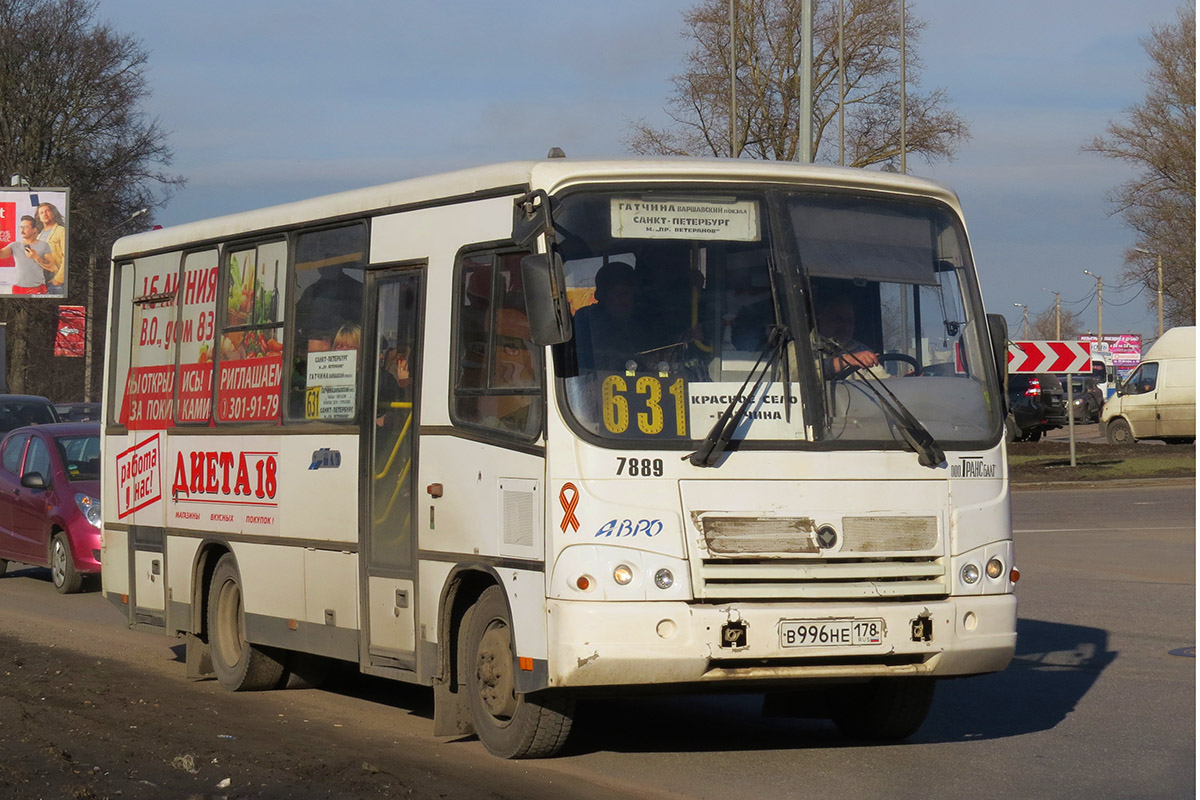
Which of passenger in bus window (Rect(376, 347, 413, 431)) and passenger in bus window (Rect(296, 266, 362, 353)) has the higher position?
passenger in bus window (Rect(296, 266, 362, 353))

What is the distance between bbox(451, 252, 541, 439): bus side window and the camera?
8.16 meters

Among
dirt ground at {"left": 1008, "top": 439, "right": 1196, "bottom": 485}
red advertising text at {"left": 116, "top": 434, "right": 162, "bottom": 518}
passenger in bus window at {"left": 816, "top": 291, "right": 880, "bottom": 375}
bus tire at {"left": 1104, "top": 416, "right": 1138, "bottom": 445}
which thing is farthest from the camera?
bus tire at {"left": 1104, "top": 416, "right": 1138, "bottom": 445}

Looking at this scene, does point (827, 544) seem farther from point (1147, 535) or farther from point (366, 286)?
point (1147, 535)

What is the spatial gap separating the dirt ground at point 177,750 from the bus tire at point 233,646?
4.8 inches

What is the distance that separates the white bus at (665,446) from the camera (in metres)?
7.80

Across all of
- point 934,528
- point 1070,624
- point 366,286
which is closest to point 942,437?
point 934,528

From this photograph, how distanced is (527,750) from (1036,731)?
2.69 m

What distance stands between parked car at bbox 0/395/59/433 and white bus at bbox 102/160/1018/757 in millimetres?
18790

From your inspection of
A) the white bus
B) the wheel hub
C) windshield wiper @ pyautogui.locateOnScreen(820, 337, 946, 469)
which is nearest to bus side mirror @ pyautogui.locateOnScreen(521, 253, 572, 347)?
the white bus

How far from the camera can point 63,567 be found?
1792cm

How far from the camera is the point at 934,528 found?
27.0ft

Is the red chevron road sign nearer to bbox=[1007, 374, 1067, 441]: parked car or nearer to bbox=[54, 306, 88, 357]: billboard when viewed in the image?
bbox=[1007, 374, 1067, 441]: parked car

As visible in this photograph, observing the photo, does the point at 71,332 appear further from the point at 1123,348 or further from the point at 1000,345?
the point at 1000,345

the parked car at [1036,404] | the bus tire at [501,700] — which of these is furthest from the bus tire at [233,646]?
the parked car at [1036,404]
